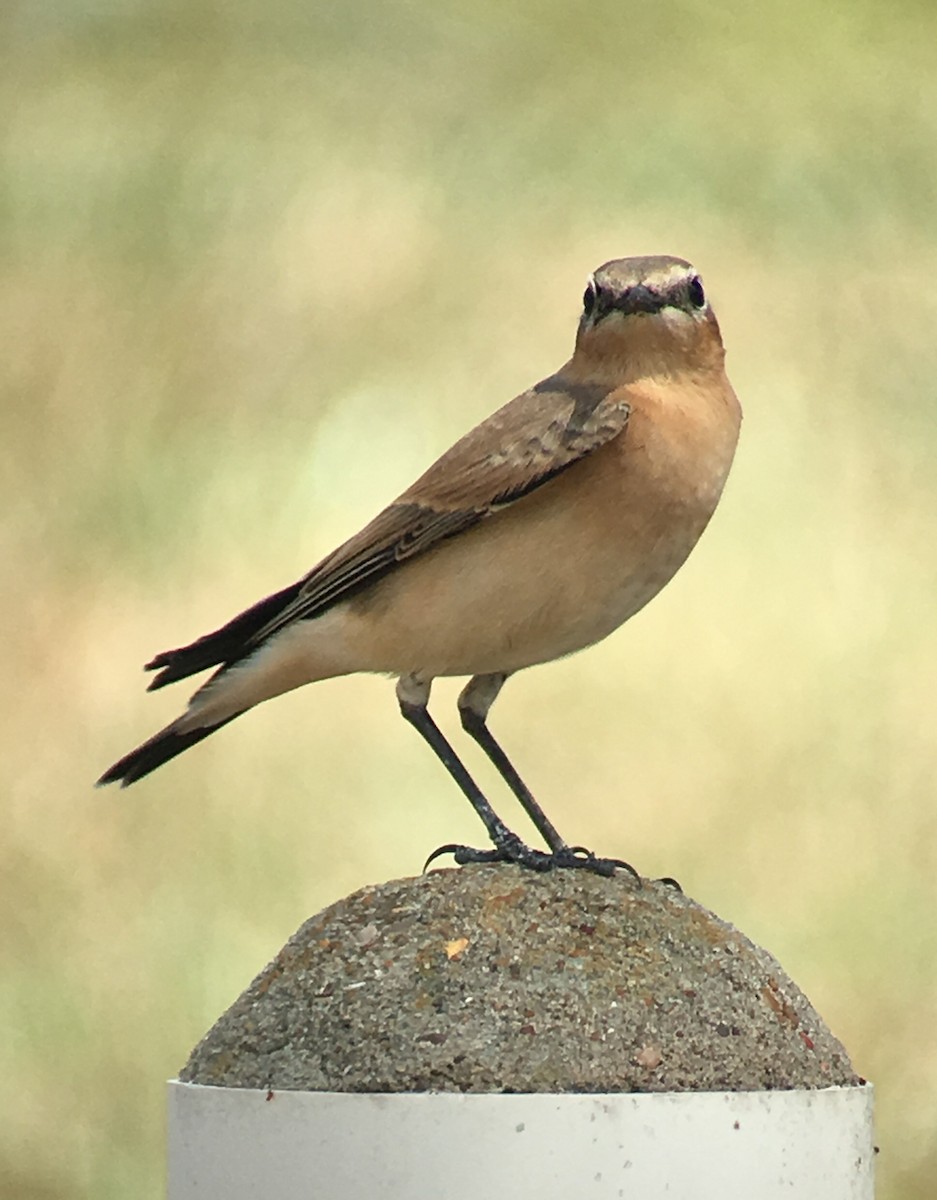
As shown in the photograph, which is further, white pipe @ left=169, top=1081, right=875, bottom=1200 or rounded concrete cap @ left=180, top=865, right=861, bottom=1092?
rounded concrete cap @ left=180, top=865, right=861, bottom=1092

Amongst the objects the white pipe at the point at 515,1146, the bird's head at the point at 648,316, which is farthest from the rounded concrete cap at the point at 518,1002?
the bird's head at the point at 648,316

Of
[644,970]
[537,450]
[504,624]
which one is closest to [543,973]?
[644,970]

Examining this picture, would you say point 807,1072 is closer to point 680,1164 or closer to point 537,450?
point 680,1164

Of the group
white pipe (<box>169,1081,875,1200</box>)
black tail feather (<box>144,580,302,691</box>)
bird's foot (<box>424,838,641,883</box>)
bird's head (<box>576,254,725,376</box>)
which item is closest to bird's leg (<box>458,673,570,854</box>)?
bird's foot (<box>424,838,641,883</box>)

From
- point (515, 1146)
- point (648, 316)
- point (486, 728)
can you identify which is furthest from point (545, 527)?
point (515, 1146)

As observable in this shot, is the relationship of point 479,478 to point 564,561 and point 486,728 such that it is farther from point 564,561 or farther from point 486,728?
point 486,728

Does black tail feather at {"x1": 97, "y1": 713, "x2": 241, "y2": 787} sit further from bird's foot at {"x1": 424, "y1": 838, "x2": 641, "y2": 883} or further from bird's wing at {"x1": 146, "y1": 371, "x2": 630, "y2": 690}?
bird's foot at {"x1": 424, "y1": 838, "x2": 641, "y2": 883}
